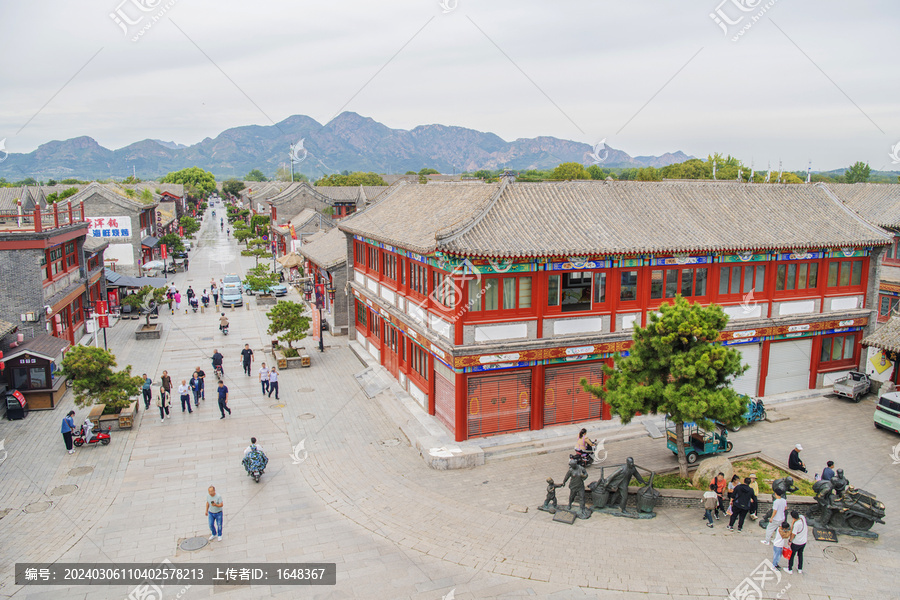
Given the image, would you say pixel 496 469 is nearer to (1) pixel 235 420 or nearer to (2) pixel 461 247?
(2) pixel 461 247

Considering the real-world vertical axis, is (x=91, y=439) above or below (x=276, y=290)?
below

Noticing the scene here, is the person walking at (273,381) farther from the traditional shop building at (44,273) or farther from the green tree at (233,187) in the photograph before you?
the green tree at (233,187)

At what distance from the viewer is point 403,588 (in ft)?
41.8

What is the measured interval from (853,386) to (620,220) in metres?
11.9

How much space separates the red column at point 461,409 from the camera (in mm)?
19625

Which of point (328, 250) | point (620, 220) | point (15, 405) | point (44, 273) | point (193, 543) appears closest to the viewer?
point (193, 543)

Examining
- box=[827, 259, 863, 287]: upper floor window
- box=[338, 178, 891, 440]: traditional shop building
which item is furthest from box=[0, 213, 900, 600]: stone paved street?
box=[827, 259, 863, 287]: upper floor window

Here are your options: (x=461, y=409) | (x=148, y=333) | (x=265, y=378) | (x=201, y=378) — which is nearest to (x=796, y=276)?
(x=461, y=409)

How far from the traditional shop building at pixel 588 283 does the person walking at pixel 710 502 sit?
5763 mm

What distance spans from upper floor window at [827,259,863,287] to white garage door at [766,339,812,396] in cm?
263

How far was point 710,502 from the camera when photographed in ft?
49.9

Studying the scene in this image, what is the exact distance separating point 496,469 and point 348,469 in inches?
177

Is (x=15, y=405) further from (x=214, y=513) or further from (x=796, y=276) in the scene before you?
(x=796, y=276)

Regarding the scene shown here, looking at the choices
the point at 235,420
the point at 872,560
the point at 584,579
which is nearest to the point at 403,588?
the point at 584,579
